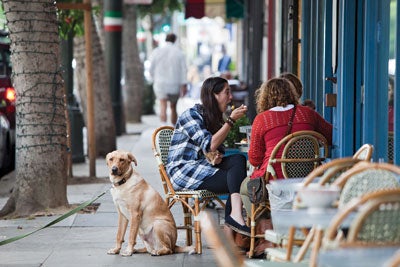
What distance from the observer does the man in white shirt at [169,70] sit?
791 inches

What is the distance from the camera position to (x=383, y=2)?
7.89m

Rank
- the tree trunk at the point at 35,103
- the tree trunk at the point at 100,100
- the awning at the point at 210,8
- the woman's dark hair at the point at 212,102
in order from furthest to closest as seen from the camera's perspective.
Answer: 1. the awning at the point at 210,8
2. the tree trunk at the point at 100,100
3. the tree trunk at the point at 35,103
4. the woman's dark hair at the point at 212,102

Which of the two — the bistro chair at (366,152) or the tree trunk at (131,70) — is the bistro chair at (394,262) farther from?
the tree trunk at (131,70)

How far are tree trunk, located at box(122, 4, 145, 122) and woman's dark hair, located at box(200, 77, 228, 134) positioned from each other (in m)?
17.3

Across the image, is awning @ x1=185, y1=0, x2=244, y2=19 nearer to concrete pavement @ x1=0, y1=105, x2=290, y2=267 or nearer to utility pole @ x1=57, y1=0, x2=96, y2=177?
utility pole @ x1=57, y1=0, x2=96, y2=177

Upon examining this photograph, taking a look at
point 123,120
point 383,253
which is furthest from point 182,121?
point 123,120

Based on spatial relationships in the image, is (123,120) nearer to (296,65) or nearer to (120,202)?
(296,65)

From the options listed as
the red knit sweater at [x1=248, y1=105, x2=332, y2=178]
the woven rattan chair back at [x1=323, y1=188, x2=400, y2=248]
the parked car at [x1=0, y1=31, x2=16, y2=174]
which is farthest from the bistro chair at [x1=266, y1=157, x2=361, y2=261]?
the parked car at [x1=0, y1=31, x2=16, y2=174]

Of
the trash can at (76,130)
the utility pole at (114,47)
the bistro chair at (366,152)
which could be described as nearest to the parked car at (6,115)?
the trash can at (76,130)

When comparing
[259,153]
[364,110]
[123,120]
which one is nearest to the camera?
[259,153]

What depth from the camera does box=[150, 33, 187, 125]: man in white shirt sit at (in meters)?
20.1

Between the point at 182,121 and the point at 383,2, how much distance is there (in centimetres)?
187

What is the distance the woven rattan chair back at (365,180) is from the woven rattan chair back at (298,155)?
2.36 metres

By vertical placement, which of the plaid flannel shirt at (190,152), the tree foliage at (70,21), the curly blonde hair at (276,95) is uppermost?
the tree foliage at (70,21)
